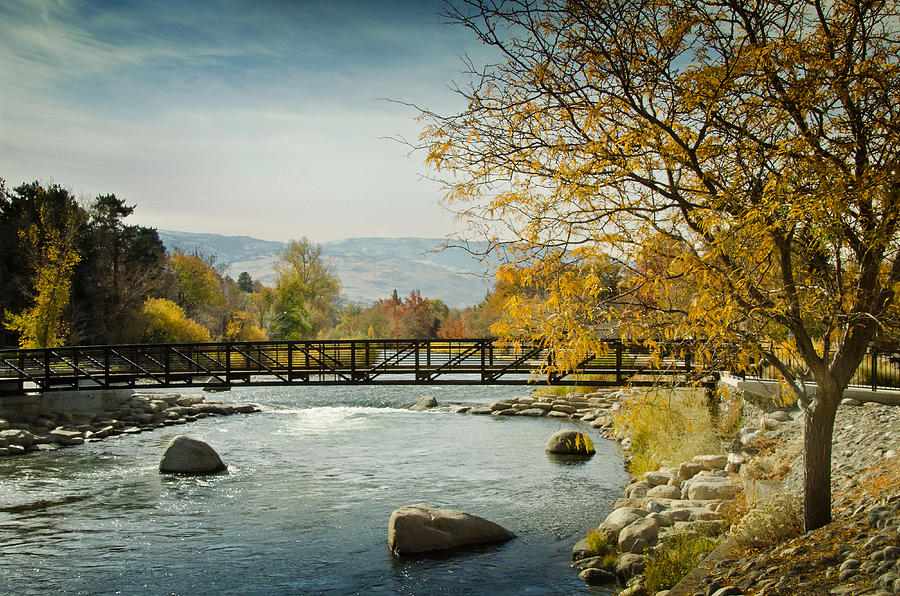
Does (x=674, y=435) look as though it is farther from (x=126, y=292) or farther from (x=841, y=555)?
(x=126, y=292)

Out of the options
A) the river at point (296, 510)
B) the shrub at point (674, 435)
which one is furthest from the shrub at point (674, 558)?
the shrub at point (674, 435)

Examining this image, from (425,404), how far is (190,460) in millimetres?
15945

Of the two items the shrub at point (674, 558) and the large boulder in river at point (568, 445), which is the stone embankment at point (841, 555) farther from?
the large boulder in river at point (568, 445)

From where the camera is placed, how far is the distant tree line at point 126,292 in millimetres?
39375

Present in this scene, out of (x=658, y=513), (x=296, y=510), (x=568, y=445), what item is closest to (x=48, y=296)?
(x=296, y=510)

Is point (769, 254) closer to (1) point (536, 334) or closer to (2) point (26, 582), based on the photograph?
(1) point (536, 334)

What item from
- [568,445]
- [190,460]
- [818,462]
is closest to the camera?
[818,462]

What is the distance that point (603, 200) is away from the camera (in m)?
7.81

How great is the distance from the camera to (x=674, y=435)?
19.3 m

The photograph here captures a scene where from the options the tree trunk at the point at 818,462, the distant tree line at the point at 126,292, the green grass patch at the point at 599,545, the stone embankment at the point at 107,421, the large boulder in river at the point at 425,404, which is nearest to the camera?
the tree trunk at the point at 818,462

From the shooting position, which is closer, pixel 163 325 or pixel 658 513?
pixel 658 513

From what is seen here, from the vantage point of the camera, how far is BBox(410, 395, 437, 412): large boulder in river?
34.0 m

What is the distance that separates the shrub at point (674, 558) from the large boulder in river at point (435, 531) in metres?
3.23

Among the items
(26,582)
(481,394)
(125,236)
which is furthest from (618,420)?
(125,236)
